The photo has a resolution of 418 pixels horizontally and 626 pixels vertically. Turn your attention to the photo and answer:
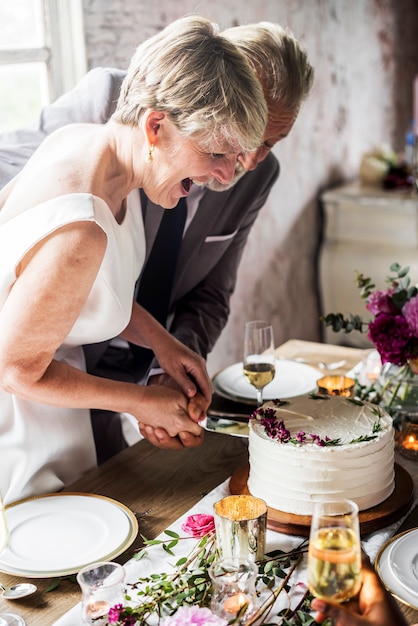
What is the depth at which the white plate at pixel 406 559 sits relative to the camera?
1.17m

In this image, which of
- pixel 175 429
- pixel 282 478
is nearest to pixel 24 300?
pixel 175 429

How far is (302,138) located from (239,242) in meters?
1.60

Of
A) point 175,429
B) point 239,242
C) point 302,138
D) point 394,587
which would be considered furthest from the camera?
point 302,138

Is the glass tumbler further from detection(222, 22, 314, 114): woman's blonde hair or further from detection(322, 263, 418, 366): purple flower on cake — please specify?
detection(222, 22, 314, 114): woman's blonde hair

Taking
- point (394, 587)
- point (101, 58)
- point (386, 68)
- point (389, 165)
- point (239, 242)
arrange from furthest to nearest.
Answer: point (386, 68) < point (389, 165) < point (101, 58) < point (239, 242) < point (394, 587)

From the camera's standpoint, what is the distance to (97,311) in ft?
5.31

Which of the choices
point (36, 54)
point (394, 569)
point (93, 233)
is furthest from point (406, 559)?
point (36, 54)

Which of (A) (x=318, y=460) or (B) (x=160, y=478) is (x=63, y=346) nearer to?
(B) (x=160, y=478)

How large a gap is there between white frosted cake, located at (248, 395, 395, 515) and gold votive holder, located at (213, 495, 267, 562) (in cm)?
12

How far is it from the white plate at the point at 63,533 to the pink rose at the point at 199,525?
0.09m

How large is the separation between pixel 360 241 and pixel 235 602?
3.13 metres

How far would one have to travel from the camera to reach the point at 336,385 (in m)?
1.84

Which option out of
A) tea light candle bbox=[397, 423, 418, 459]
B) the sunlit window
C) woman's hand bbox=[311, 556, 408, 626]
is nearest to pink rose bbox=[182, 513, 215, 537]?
woman's hand bbox=[311, 556, 408, 626]

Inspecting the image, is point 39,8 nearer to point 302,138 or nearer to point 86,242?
point 86,242
